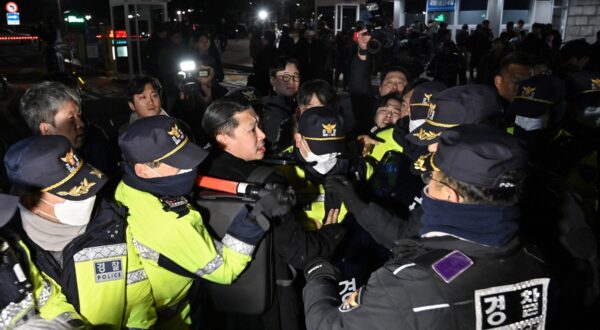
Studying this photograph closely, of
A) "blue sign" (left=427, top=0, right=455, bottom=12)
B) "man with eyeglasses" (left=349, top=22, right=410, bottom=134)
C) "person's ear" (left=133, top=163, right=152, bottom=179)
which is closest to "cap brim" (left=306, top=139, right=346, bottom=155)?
"person's ear" (left=133, top=163, right=152, bottom=179)

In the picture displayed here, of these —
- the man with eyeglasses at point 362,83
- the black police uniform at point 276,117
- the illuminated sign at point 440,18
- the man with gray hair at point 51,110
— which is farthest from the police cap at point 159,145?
the illuminated sign at point 440,18

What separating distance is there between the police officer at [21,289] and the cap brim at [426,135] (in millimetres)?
1970

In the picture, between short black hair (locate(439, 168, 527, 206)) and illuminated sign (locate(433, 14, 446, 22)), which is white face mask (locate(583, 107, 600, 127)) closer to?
short black hair (locate(439, 168, 527, 206))

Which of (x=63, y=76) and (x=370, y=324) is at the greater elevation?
(x=63, y=76)

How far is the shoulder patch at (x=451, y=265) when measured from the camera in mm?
1581

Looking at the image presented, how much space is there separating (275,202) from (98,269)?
0.78 metres

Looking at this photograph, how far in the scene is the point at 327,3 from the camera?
19.1 meters

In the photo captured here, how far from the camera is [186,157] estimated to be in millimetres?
2174

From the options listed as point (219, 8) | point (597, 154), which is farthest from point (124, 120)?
point (219, 8)

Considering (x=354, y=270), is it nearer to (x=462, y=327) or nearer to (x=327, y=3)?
(x=462, y=327)

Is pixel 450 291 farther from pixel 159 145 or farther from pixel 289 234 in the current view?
pixel 159 145

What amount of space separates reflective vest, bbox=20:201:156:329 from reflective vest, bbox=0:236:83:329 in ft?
0.12

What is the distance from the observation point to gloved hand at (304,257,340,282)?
2.14 meters

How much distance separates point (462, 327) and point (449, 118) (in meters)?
1.44
